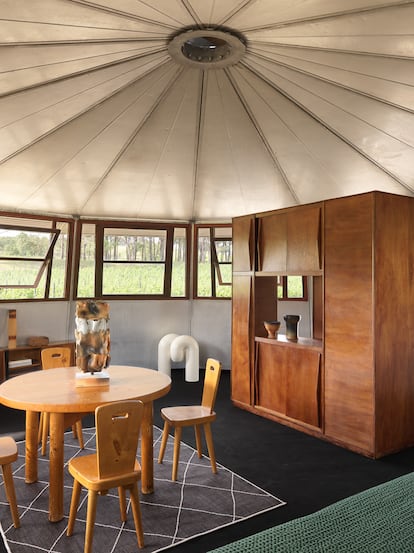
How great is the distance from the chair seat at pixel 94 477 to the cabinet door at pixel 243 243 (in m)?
3.39

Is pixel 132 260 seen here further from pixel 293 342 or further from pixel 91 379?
pixel 91 379

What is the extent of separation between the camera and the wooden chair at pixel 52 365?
426 centimetres

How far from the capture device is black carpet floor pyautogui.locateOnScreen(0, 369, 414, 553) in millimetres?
3129

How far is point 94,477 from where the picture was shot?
2.70 metres

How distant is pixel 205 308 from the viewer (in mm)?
8352

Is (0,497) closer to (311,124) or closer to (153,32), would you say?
(153,32)

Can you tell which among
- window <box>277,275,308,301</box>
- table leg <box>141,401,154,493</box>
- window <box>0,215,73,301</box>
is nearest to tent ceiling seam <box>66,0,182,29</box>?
table leg <box>141,401,154,493</box>

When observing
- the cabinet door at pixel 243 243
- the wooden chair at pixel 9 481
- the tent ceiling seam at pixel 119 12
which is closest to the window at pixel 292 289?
the cabinet door at pixel 243 243

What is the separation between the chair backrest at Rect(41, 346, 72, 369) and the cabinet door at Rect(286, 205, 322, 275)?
8.67ft

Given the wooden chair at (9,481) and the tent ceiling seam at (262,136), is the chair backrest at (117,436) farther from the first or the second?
the tent ceiling seam at (262,136)

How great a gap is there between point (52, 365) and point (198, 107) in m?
3.28

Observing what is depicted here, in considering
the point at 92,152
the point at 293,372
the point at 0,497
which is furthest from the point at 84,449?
the point at 92,152

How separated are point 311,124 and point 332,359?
9.00 ft

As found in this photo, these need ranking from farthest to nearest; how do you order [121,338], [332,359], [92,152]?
[121,338], [92,152], [332,359]
